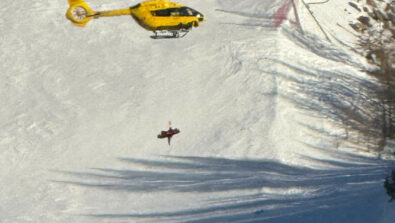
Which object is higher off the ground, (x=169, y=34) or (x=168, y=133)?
(x=169, y=34)

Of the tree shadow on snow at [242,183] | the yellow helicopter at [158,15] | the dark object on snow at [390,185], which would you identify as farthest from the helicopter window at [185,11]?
the dark object on snow at [390,185]

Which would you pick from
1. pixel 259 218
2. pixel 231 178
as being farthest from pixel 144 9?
pixel 259 218

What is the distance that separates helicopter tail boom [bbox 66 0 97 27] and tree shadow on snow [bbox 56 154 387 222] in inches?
295

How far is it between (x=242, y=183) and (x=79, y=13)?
1116cm

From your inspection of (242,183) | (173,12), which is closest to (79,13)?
(173,12)

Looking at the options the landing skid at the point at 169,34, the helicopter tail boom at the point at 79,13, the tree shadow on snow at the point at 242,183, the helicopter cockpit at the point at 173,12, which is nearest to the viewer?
the tree shadow on snow at the point at 242,183

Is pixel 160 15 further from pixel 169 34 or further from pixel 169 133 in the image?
pixel 169 133

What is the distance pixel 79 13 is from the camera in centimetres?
2975

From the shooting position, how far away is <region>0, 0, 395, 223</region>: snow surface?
2462 cm

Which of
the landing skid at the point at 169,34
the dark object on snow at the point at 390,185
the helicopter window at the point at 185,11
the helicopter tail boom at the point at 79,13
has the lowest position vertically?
the dark object on snow at the point at 390,185

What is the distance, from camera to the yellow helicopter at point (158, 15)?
89.8 ft

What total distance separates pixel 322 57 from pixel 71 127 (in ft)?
38.2

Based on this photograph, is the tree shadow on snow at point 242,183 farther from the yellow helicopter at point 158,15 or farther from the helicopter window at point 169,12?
the helicopter window at point 169,12

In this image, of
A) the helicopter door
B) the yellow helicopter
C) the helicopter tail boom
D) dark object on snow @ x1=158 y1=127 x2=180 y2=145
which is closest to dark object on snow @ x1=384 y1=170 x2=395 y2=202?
dark object on snow @ x1=158 y1=127 x2=180 y2=145
